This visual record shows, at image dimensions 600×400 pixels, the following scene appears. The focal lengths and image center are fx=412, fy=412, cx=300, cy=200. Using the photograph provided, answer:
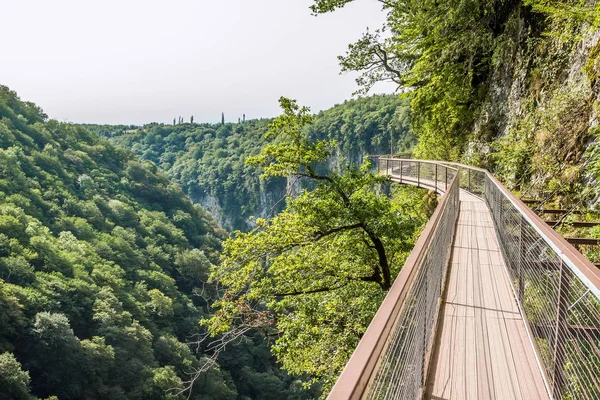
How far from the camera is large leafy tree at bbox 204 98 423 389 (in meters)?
10.2

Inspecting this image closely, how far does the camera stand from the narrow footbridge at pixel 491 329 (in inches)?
65.3

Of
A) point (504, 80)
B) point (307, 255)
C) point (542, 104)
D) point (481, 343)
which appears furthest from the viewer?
point (504, 80)

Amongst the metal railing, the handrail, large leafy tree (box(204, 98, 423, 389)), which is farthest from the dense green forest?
the handrail

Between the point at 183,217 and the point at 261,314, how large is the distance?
3220 inches

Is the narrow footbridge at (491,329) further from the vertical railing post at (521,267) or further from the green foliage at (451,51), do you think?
the green foliage at (451,51)

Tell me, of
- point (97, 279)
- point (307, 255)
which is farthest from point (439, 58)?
point (97, 279)

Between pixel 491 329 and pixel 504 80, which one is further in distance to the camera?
pixel 504 80

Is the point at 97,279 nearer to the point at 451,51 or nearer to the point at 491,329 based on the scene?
the point at 451,51

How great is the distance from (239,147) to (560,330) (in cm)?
16524

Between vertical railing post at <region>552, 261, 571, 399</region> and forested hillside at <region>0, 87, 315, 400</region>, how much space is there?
961cm

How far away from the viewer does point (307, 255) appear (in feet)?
36.6

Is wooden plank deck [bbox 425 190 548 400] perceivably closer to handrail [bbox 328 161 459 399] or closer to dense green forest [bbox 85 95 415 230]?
handrail [bbox 328 161 459 399]

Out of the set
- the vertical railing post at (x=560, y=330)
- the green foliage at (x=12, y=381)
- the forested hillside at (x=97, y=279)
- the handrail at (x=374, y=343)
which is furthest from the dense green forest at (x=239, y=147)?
the handrail at (x=374, y=343)

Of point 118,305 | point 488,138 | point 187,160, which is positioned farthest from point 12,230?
point 187,160
